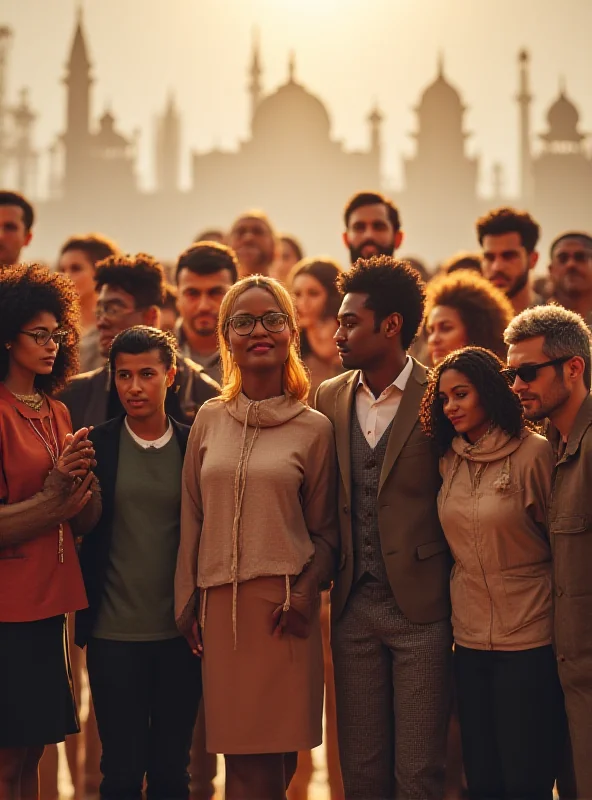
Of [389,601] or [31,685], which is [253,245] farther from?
[31,685]

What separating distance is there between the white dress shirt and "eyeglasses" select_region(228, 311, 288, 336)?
1.29 ft

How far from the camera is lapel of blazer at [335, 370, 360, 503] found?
336 centimetres

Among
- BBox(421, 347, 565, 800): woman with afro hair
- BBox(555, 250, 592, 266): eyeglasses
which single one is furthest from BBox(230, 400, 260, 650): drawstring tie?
BBox(555, 250, 592, 266): eyeglasses

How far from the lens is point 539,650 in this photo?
3195 millimetres

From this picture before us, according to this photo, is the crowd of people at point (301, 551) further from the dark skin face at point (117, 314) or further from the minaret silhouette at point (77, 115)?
the minaret silhouette at point (77, 115)

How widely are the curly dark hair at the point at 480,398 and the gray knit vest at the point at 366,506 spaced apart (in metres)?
0.15

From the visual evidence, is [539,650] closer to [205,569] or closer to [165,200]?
[205,569]

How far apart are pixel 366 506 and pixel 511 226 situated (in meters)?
2.68

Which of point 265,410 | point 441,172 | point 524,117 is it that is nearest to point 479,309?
point 265,410

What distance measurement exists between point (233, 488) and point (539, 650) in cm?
103

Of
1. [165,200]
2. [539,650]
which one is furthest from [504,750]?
[165,200]

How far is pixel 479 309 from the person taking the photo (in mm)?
4559

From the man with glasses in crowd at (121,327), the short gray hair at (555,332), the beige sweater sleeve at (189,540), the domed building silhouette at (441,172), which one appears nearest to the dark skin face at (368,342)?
the short gray hair at (555,332)

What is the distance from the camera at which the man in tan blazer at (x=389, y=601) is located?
3230 mm
